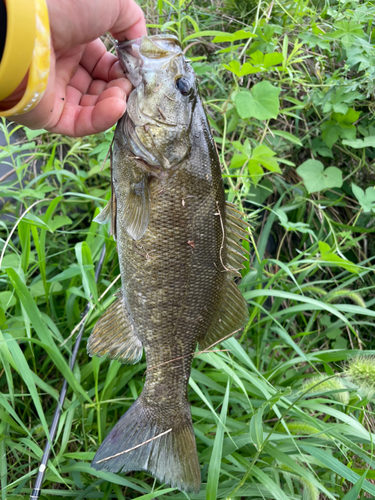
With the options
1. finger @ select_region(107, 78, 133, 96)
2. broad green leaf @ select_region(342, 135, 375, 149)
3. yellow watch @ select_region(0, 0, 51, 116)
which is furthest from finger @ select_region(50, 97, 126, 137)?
broad green leaf @ select_region(342, 135, 375, 149)

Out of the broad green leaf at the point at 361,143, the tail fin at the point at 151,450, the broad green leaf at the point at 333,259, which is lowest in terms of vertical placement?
the tail fin at the point at 151,450

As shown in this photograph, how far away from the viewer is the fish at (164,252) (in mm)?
1425

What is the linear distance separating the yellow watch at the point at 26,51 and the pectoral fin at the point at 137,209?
477 mm

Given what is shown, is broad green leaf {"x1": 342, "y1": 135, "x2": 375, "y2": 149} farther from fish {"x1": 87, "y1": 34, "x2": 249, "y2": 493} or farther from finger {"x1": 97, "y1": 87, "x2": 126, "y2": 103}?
finger {"x1": 97, "y1": 87, "x2": 126, "y2": 103}

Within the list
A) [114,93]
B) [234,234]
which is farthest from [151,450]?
[114,93]

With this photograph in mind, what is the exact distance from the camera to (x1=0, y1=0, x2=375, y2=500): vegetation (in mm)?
1633

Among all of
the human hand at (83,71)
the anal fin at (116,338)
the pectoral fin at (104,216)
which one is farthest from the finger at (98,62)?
the anal fin at (116,338)

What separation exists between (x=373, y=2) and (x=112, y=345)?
3.22 meters

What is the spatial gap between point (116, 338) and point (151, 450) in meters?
0.48

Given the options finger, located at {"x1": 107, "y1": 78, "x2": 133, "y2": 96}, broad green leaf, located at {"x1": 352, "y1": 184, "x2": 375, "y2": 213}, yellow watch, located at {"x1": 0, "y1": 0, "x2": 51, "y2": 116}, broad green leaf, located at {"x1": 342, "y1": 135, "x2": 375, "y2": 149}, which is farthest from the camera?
broad green leaf, located at {"x1": 342, "y1": 135, "x2": 375, "y2": 149}

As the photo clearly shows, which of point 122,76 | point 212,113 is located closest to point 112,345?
point 122,76

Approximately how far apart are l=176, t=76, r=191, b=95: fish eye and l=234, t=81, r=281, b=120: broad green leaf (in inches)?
28.8

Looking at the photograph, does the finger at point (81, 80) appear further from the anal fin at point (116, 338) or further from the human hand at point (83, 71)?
the anal fin at point (116, 338)

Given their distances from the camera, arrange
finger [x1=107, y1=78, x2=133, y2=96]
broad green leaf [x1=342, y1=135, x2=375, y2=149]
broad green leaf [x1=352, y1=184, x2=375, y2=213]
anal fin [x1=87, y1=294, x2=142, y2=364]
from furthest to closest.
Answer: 1. broad green leaf [x1=342, y1=135, x2=375, y2=149]
2. broad green leaf [x1=352, y1=184, x2=375, y2=213]
3. anal fin [x1=87, y1=294, x2=142, y2=364]
4. finger [x1=107, y1=78, x2=133, y2=96]
